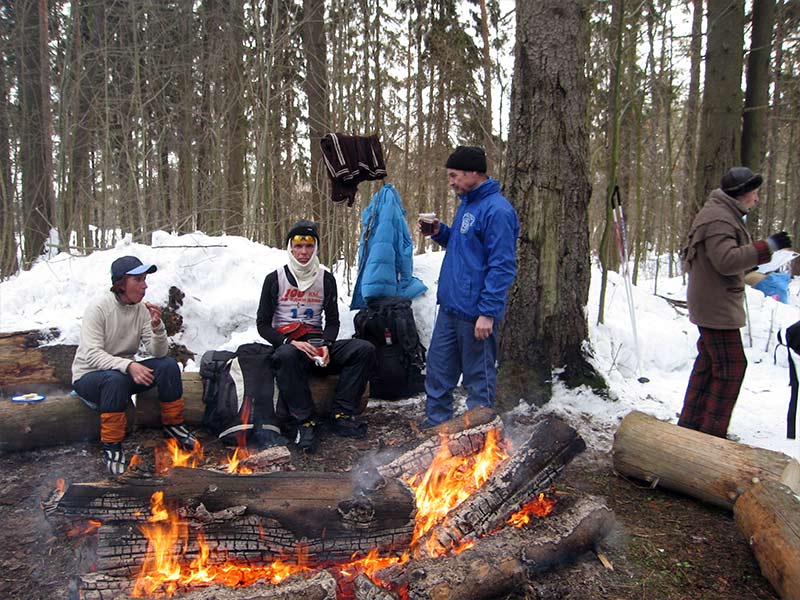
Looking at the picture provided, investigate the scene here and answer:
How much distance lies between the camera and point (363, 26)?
995 cm

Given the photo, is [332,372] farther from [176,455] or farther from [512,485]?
[512,485]

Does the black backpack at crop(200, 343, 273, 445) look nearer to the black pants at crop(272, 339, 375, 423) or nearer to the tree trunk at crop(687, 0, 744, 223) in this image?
the black pants at crop(272, 339, 375, 423)

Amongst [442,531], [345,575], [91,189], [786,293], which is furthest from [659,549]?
[91,189]

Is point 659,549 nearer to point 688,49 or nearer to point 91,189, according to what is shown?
A: point 688,49

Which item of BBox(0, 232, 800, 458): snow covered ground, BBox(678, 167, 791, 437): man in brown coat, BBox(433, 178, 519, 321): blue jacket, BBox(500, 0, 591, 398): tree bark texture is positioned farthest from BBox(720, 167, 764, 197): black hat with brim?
BBox(0, 232, 800, 458): snow covered ground

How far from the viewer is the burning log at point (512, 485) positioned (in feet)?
9.48

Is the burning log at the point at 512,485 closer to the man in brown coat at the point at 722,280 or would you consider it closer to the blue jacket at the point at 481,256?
the blue jacket at the point at 481,256

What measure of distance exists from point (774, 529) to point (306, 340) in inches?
142

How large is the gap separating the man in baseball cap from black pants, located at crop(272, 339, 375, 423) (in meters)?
0.85

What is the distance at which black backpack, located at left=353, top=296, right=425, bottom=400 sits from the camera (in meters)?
5.53

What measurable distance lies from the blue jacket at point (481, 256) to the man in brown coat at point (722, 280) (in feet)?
4.75

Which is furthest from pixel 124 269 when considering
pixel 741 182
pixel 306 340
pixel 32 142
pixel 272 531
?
pixel 32 142

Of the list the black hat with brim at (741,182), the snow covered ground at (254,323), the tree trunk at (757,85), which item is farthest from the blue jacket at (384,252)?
the tree trunk at (757,85)

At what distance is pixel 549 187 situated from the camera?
16.8 feet
